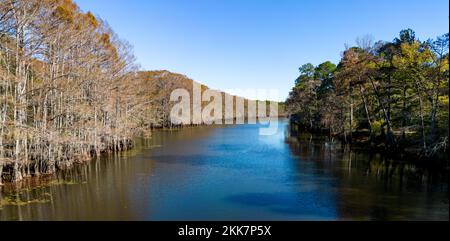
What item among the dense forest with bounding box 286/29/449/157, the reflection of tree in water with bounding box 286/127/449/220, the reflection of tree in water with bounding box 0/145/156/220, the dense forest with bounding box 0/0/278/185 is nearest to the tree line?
the dense forest with bounding box 0/0/278/185

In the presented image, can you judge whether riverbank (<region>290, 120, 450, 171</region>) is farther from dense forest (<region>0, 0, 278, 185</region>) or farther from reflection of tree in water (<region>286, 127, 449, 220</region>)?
dense forest (<region>0, 0, 278, 185</region>)

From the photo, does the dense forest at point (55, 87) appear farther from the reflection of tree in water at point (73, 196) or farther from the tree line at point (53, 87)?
the reflection of tree in water at point (73, 196)

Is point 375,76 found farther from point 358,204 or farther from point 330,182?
point 358,204

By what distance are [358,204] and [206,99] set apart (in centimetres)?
6353

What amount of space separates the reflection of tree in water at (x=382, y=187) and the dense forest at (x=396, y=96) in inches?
76.5

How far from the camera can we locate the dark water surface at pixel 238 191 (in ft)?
40.9

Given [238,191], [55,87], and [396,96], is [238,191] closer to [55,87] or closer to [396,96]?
[55,87]

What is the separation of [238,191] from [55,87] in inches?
455

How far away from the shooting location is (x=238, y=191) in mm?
15531

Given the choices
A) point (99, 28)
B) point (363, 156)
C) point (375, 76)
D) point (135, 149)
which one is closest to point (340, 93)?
point (375, 76)

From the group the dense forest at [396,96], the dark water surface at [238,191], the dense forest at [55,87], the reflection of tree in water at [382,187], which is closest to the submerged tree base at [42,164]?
the dense forest at [55,87]

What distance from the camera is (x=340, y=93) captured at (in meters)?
33.9
